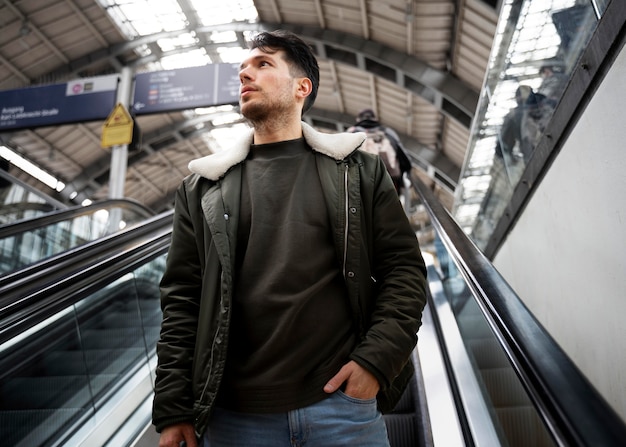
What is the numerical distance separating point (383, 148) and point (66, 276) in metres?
3.66

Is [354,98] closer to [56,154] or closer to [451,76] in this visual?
[451,76]

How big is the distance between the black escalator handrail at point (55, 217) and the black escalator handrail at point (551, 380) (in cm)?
462

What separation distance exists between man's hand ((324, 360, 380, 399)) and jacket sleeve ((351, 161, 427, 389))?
2 cm

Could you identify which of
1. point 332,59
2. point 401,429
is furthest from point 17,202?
point 332,59

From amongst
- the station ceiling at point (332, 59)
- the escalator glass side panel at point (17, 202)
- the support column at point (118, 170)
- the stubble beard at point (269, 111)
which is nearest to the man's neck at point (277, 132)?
the stubble beard at point (269, 111)

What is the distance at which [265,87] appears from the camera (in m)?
1.54

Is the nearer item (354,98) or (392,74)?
(392,74)

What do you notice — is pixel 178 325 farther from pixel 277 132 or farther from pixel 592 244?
pixel 592 244

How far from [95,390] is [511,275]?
11.7 feet

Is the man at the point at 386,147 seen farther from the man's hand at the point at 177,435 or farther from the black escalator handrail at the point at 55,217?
the man's hand at the point at 177,435

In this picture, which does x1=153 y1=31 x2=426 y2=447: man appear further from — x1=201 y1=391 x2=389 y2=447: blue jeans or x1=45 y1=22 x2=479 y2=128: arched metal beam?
x1=45 y1=22 x2=479 y2=128: arched metal beam

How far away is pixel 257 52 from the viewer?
1.60 meters

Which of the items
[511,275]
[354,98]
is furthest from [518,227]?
[354,98]

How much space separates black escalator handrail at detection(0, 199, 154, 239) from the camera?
471 cm
